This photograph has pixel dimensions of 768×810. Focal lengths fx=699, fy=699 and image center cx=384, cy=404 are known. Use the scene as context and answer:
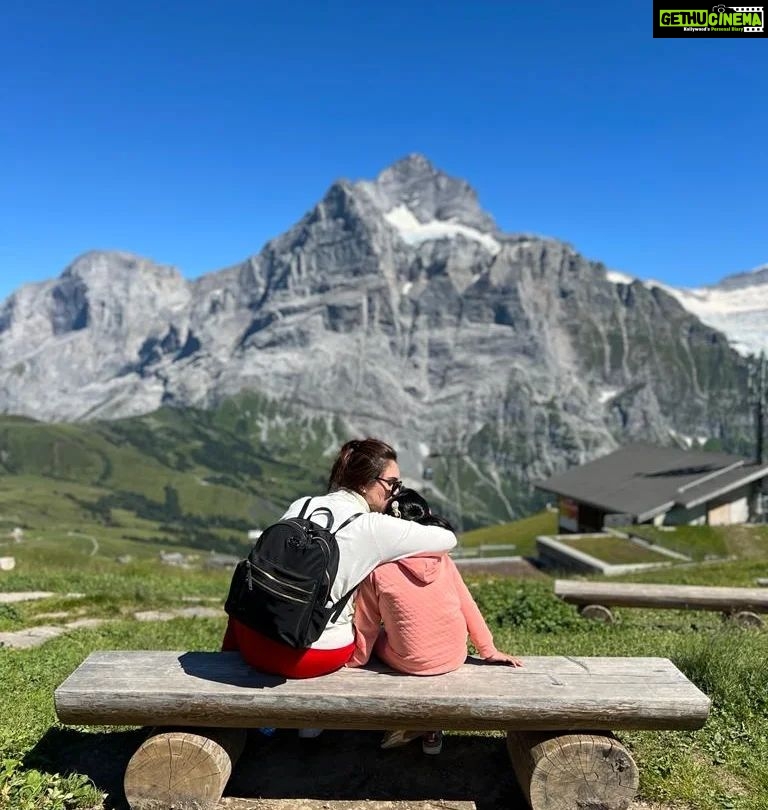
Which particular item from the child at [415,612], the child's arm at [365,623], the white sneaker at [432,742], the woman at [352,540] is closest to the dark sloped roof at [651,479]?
the white sneaker at [432,742]

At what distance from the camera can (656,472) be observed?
182ft

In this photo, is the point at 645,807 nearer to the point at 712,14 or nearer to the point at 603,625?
the point at 603,625

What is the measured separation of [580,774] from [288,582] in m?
2.83

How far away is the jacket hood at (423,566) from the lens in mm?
5816

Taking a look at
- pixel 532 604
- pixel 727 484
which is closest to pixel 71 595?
pixel 532 604

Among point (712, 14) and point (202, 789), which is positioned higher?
point (712, 14)

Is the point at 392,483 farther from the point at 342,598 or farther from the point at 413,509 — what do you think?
the point at 342,598

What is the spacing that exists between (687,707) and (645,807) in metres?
0.95

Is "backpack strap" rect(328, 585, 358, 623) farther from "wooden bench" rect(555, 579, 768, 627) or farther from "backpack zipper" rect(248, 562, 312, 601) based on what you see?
"wooden bench" rect(555, 579, 768, 627)

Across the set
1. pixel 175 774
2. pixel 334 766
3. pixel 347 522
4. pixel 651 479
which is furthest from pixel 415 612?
pixel 651 479

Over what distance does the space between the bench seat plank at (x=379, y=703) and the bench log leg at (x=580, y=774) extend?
0.14 meters

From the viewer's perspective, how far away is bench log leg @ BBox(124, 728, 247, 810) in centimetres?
565

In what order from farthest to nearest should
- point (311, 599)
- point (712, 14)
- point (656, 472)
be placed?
point (656, 472) → point (712, 14) → point (311, 599)

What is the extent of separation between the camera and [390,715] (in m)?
5.55
